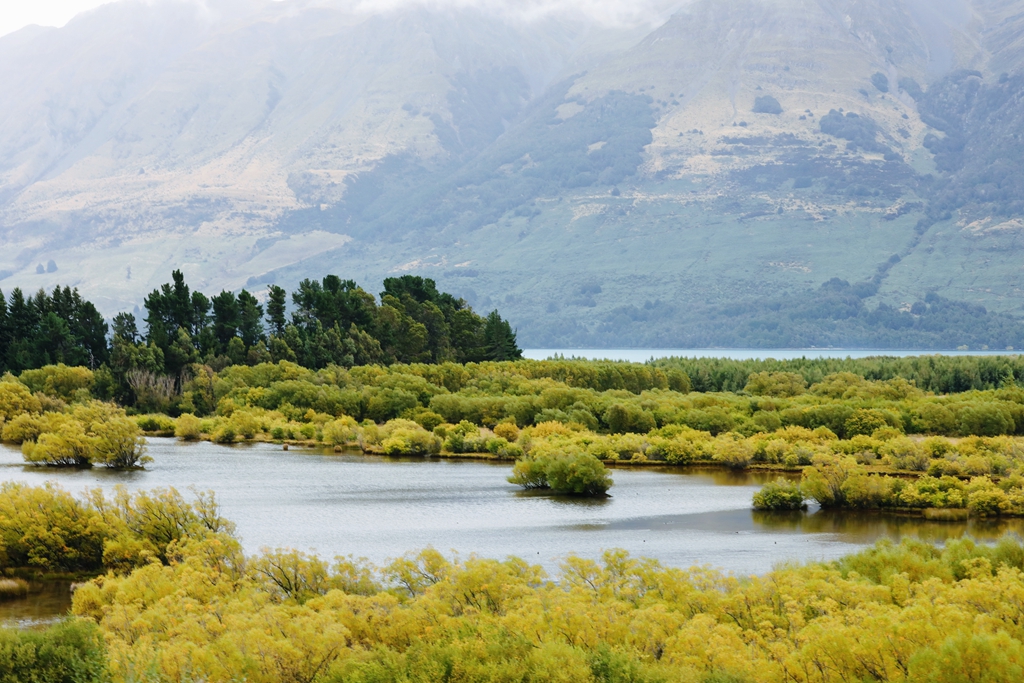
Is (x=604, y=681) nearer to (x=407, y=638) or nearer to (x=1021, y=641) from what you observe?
(x=407, y=638)

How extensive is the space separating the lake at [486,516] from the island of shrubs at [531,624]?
4.69 meters

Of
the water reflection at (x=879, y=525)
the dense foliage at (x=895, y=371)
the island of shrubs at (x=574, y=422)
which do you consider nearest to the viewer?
the water reflection at (x=879, y=525)

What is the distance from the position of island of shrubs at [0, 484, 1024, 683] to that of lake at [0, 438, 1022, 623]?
15.4 feet

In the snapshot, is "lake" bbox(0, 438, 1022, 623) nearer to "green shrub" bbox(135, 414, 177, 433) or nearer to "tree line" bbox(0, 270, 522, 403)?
"green shrub" bbox(135, 414, 177, 433)

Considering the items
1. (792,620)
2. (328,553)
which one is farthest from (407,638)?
(328,553)

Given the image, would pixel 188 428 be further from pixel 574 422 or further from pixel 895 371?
pixel 895 371

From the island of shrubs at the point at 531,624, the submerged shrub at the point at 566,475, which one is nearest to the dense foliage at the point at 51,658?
the island of shrubs at the point at 531,624

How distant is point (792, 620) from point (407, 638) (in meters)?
7.68

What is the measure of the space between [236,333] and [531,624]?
7999cm

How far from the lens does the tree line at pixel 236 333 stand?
296 ft

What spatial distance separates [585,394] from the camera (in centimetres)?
8300

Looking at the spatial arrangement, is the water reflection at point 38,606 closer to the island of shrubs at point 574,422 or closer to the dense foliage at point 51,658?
the dense foliage at point 51,658

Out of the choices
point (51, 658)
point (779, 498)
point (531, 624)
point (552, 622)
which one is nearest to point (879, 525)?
point (779, 498)

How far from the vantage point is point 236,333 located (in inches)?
3920
